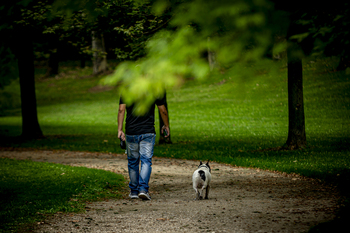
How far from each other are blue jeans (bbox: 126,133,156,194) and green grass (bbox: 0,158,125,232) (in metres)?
0.97

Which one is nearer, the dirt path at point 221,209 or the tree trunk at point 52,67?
the dirt path at point 221,209

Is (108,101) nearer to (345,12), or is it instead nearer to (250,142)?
(250,142)

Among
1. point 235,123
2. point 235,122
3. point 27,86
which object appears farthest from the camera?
point 235,122

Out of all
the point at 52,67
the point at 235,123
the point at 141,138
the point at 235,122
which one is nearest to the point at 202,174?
the point at 141,138

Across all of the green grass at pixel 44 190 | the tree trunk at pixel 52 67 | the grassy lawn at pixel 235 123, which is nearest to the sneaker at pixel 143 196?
the green grass at pixel 44 190

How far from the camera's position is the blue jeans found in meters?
7.13

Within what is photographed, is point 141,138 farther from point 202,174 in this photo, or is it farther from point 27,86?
point 27,86

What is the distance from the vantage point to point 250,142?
53.6ft

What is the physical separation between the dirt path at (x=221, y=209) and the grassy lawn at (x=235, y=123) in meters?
1.41

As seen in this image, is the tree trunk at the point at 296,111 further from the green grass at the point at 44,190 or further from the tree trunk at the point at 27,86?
the tree trunk at the point at 27,86

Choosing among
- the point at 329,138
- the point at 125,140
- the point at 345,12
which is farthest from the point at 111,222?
the point at 329,138

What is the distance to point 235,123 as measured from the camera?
2411 centimetres

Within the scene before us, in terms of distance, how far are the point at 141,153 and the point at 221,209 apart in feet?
5.84

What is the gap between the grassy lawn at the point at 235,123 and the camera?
27.9 ft
